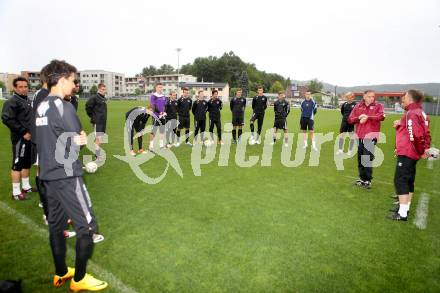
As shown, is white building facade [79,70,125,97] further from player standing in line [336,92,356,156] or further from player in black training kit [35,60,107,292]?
player in black training kit [35,60,107,292]

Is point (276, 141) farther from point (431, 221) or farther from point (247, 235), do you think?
point (247, 235)

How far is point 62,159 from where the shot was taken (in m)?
3.08

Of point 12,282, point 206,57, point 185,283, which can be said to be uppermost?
point 206,57

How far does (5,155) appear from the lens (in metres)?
9.91

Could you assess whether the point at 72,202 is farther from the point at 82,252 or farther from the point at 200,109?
the point at 200,109

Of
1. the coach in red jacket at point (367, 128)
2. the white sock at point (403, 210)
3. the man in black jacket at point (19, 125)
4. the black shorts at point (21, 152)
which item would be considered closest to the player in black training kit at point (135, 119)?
the man in black jacket at point (19, 125)

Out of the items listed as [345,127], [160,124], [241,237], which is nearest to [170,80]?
[160,124]

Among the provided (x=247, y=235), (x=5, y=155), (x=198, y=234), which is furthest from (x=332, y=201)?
(x=5, y=155)

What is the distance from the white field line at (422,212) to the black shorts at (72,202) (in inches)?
213

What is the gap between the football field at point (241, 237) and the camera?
3627mm

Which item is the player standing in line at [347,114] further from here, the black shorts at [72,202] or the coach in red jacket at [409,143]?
the black shorts at [72,202]

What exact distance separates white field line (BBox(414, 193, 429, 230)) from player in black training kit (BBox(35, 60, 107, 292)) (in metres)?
5.47

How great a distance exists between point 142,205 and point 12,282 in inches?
118

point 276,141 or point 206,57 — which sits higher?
point 206,57
